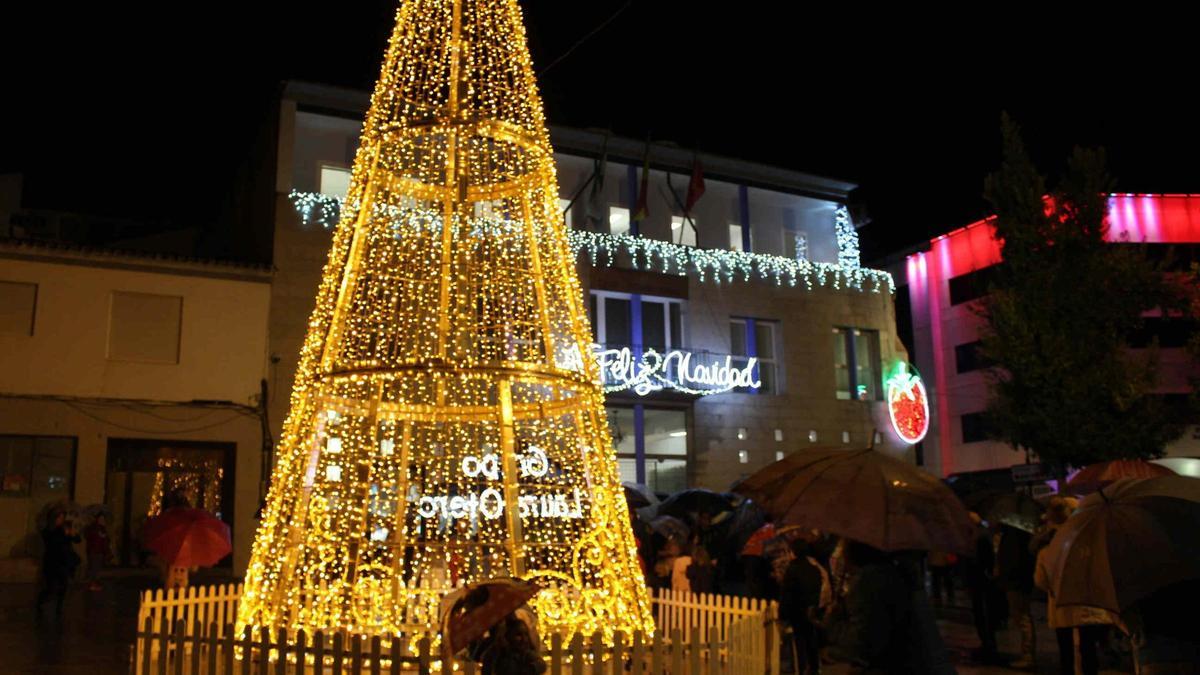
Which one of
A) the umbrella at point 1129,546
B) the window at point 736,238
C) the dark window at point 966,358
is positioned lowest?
the umbrella at point 1129,546

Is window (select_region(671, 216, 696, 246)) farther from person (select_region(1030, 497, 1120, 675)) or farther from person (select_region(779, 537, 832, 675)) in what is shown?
person (select_region(779, 537, 832, 675))

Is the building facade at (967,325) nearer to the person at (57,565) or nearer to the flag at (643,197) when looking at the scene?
the flag at (643,197)

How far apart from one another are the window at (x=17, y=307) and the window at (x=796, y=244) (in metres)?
18.3

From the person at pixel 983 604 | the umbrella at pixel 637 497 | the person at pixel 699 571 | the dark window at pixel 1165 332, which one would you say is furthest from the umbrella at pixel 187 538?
the dark window at pixel 1165 332

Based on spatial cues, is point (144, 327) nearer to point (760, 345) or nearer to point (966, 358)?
point (760, 345)

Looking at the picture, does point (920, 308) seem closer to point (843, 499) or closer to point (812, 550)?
point (812, 550)

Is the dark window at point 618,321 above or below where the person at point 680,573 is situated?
above

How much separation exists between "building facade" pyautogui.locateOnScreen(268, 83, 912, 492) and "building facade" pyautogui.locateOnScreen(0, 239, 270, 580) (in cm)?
92

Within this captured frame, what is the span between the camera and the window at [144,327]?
19.1m

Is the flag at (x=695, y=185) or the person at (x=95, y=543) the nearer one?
the person at (x=95, y=543)

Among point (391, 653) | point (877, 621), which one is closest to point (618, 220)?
point (391, 653)

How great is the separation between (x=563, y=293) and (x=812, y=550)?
3.45 meters

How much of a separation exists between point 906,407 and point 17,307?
68.8 ft

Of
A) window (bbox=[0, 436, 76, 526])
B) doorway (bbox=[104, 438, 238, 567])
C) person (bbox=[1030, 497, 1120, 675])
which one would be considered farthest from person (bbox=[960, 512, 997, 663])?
window (bbox=[0, 436, 76, 526])
